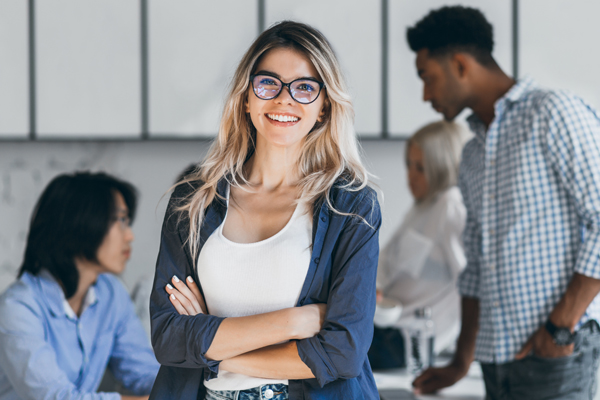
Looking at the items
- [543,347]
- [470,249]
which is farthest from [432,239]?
[543,347]

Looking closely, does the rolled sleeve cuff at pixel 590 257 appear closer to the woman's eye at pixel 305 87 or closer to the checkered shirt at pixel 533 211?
the checkered shirt at pixel 533 211

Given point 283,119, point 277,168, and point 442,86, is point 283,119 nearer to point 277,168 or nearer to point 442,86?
point 277,168

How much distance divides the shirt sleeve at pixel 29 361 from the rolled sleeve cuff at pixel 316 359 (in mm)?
751

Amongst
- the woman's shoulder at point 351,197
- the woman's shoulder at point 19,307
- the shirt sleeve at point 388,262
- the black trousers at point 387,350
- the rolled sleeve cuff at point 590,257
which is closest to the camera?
the woman's shoulder at point 351,197

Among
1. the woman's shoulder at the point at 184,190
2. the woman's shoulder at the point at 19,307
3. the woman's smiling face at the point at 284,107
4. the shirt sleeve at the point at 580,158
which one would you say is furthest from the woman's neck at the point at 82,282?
the shirt sleeve at the point at 580,158

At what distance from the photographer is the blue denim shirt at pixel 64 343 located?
4.74 feet

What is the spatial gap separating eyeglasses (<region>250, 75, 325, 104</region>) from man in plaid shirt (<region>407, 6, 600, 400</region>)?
0.72 meters

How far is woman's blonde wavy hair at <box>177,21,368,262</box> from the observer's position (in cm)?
114

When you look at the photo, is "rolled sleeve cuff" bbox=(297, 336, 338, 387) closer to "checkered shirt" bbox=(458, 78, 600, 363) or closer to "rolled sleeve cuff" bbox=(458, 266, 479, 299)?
"checkered shirt" bbox=(458, 78, 600, 363)

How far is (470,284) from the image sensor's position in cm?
184

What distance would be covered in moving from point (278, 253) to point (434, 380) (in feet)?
2.84

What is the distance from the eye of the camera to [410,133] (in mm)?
2682

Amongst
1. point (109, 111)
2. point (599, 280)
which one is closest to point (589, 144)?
point (599, 280)

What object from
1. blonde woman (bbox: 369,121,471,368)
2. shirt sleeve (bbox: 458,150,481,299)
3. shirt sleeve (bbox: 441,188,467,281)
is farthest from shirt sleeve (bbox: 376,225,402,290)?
shirt sleeve (bbox: 458,150,481,299)
